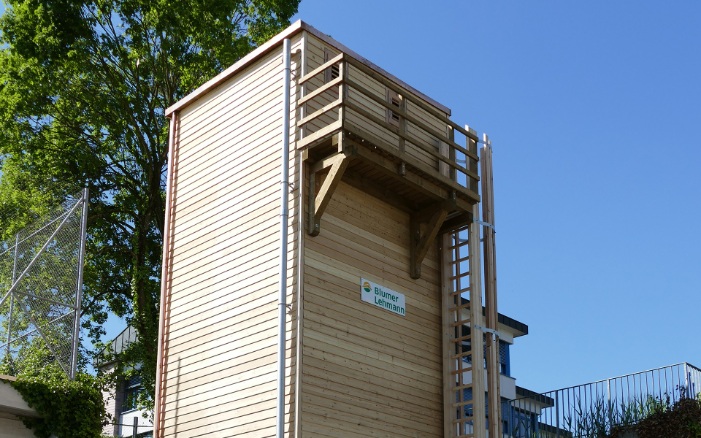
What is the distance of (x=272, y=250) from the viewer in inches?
637

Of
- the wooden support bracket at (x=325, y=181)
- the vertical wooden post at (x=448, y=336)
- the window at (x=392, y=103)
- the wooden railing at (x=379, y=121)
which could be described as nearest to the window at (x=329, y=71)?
the wooden railing at (x=379, y=121)

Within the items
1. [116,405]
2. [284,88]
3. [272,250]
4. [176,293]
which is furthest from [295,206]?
[116,405]

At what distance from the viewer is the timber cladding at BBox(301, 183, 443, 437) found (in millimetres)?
15391

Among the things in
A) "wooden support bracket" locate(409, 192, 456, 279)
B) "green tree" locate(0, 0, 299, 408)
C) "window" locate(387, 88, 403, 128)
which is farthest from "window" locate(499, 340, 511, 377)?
"window" locate(387, 88, 403, 128)

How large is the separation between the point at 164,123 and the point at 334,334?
13.0 metres

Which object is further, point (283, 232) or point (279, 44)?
point (279, 44)

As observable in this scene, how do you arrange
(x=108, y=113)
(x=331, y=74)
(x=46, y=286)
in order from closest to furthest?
1. (x=331, y=74)
2. (x=46, y=286)
3. (x=108, y=113)

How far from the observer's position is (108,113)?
86.9 feet

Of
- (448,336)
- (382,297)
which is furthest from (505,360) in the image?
(382,297)

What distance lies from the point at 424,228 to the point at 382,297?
1.69m

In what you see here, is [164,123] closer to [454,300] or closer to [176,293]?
[176,293]

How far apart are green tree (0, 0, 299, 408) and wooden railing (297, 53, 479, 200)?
9191 millimetres

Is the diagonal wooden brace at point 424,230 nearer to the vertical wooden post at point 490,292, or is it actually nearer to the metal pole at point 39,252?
the vertical wooden post at point 490,292

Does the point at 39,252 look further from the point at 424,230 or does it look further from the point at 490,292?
the point at 490,292
